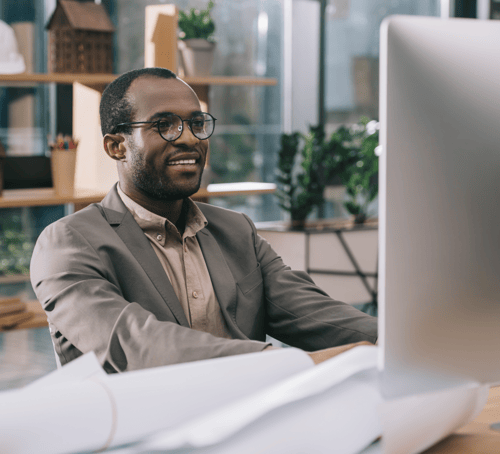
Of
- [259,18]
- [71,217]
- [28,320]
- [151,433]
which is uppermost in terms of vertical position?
[259,18]

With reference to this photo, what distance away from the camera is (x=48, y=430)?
0.53 metres

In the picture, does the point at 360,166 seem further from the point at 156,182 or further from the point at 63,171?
the point at 156,182

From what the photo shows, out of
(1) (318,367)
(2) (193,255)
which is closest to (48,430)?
(1) (318,367)

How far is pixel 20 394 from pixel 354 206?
388 cm

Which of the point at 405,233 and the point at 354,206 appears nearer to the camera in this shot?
the point at 405,233

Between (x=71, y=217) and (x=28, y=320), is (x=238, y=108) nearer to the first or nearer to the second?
(x=28, y=320)

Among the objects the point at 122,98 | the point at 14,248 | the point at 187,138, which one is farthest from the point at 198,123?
the point at 14,248

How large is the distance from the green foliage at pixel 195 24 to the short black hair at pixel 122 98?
2170 mm

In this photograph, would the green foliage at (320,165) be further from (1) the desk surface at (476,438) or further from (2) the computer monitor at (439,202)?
(2) the computer monitor at (439,202)

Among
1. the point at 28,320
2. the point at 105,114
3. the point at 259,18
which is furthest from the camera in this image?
the point at 259,18

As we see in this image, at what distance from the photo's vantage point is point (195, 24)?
3.37m

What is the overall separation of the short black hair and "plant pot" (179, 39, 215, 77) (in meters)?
2.07

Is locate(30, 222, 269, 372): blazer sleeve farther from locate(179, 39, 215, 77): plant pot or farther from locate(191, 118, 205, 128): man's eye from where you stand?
locate(179, 39, 215, 77): plant pot

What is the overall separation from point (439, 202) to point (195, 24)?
295 centimetres
